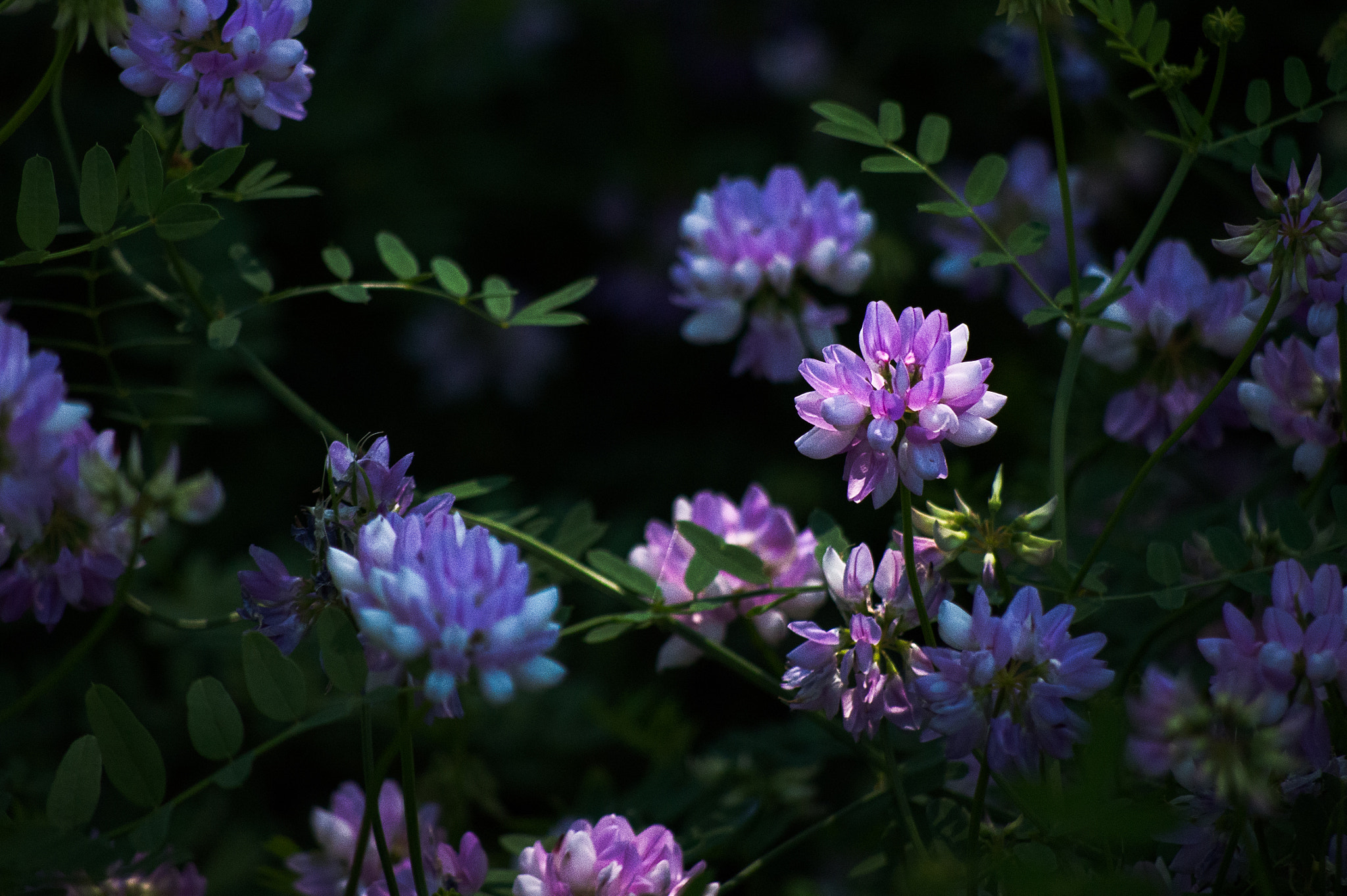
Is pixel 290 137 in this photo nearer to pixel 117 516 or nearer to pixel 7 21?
pixel 7 21

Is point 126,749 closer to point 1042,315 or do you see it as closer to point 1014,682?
point 1014,682

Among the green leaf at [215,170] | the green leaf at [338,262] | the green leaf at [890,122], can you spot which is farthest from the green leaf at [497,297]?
the green leaf at [890,122]

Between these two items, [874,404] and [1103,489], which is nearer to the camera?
[874,404]

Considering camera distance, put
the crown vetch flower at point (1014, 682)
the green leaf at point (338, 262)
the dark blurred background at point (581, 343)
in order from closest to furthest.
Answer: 1. the crown vetch flower at point (1014, 682)
2. the green leaf at point (338, 262)
3. the dark blurred background at point (581, 343)

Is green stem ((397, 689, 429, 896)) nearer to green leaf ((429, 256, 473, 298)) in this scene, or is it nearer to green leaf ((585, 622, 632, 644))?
green leaf ((585, 622, 632, 644))

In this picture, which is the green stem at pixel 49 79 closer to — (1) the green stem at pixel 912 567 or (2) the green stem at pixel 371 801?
(2) the green stem at pixel 371 801

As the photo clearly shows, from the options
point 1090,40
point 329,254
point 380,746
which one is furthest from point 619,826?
point 1090,40
